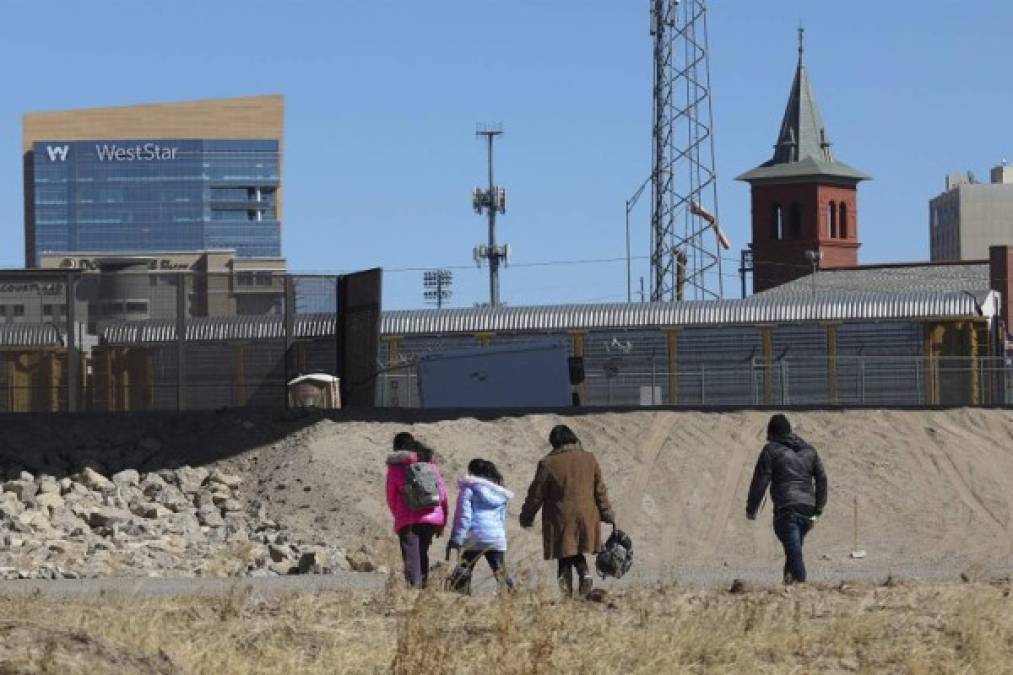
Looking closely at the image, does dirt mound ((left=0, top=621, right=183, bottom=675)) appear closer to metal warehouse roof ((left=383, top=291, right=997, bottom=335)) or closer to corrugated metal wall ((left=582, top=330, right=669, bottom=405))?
corrugated metal wall ((left=582, top=330, right=669, bottom=405))

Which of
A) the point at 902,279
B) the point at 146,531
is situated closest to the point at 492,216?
the point at 902,279

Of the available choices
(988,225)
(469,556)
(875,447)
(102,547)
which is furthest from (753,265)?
(469,556)

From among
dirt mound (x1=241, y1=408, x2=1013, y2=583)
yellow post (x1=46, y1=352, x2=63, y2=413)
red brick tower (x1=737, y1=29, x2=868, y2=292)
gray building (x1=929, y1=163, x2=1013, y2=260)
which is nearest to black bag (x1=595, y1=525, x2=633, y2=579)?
dirt mound (x1=241, y1=408, x2=1013, y2=583)

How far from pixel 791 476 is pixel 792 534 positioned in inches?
19.1

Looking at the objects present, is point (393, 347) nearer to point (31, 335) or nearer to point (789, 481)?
point (31, 335)

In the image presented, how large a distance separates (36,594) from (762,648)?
5514 mm

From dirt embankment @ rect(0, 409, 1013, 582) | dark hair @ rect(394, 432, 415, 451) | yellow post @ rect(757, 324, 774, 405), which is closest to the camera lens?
dark hair @ rect(394, 432, 415, 451)

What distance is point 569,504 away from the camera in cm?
1669

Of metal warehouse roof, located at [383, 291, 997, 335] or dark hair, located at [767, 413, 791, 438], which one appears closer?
dark hair, located at [767, 413, 791, 438]

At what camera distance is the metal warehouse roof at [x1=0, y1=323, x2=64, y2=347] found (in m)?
37.3

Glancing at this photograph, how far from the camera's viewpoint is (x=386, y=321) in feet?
190

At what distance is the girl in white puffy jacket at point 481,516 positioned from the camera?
1661 cm

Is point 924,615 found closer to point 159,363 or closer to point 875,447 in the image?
point 875,447

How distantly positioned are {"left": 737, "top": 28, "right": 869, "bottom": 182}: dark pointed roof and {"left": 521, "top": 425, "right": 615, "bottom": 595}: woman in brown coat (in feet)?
399
